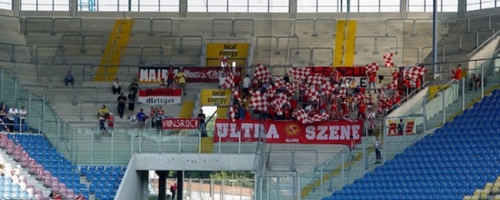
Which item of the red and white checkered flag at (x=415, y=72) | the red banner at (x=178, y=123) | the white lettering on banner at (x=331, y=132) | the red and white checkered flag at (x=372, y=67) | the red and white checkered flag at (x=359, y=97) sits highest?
→ the red and white checkered flag at (x=372, y=67)

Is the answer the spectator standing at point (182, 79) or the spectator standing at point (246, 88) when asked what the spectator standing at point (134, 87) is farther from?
the spectator standing at point (246, 88)

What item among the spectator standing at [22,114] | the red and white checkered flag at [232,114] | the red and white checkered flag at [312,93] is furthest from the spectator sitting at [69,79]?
the red and white checkered flag at [312,93]

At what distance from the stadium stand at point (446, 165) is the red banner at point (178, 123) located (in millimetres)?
6531

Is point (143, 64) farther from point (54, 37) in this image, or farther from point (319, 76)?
point (319, 76)

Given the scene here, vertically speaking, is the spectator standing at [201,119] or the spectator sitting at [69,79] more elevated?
the spectator sitting at [69,79]

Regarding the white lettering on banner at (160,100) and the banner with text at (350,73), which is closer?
the white lettering on banner at (160,100)

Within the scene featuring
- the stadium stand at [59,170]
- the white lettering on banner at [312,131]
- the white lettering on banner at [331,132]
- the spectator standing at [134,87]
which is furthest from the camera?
the spectator standing at [134,87]

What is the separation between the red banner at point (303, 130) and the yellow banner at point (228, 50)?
6.70m

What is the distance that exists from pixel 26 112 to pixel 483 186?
14863mm

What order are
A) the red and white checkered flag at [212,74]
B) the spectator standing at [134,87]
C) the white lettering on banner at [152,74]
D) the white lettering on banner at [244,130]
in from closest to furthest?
the white lettering on banner at [244,130] → the spectator standing at [134,87] → the white lettering on banner at [152,74] → the red and white checkered flag at [212,74]

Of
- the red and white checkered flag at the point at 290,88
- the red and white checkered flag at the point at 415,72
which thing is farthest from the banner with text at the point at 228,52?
the red and white checkered flag at the point at 415,72

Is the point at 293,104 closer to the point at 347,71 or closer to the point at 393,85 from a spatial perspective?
the point at 347,71

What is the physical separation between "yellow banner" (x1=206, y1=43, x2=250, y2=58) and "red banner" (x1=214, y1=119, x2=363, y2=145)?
264 inches

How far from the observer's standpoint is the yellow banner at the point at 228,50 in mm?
50156
